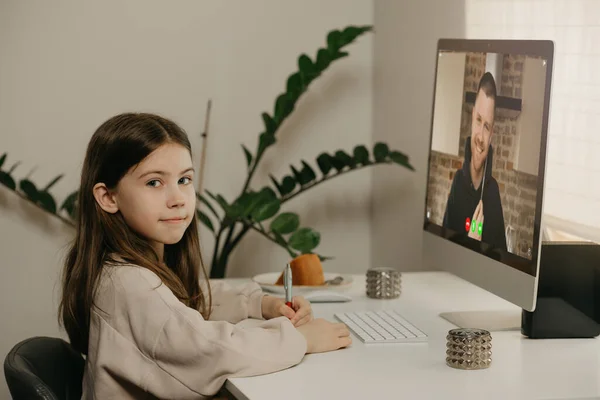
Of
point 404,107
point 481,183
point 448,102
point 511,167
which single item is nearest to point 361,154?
point 404,107

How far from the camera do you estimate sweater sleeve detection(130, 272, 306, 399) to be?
1432 mm

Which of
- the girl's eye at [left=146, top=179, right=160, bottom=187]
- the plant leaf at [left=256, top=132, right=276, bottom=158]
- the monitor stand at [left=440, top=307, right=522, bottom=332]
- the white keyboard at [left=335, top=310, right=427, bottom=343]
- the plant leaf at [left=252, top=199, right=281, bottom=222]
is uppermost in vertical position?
the girl's eye at [left=146, top=179, right=160, bottom=187]

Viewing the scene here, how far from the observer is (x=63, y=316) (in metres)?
1.66

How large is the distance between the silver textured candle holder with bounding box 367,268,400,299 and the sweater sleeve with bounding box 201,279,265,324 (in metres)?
0.28

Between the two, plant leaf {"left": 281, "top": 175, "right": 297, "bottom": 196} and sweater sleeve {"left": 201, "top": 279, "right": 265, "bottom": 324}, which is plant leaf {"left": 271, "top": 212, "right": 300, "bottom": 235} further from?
sweater sleeve {"left": 201, "top": 279, "right": 265, "bottom": 324}

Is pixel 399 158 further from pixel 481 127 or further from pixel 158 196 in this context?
pixel 158 196

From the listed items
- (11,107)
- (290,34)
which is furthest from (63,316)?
(290,34)

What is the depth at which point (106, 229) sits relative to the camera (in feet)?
5.39

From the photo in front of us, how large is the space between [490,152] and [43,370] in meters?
0.89

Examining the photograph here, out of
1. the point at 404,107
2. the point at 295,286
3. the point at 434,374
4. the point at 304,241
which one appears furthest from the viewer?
the point at 404,107

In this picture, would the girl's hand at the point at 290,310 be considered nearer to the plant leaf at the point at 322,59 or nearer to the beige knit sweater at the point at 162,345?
the beige knit sweater at the point at 162,345

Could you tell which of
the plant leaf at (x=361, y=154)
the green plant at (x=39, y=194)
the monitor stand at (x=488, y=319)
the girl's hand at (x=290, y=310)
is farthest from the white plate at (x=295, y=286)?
the green plant at (x=39, y=194)

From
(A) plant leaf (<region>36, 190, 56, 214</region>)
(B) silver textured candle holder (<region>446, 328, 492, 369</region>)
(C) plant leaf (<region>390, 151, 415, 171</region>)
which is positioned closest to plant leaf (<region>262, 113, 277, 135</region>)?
(C) plant leaf (<region>390, 151, 415, 171</region>)

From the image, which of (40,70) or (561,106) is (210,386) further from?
(40,70)
